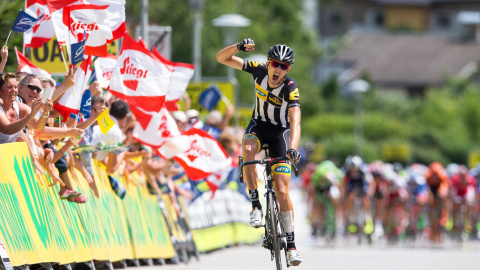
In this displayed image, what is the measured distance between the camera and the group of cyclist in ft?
83.9

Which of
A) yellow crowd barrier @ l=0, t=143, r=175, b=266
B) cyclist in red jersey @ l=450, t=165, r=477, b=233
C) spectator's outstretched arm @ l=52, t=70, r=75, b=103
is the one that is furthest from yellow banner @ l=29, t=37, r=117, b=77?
cyclist in red jersey @ l=450, t=165, r=477, b=233

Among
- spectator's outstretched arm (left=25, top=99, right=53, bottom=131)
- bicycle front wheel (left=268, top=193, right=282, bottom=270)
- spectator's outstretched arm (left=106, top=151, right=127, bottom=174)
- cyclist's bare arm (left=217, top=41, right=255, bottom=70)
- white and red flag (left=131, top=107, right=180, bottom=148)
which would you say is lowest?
bicycle front wheel (left=268, top=193, right=282, bottom=270)

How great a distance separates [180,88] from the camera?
1505 centimetres

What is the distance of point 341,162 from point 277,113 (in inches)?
1862

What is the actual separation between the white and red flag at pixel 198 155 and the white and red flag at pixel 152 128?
452 mm

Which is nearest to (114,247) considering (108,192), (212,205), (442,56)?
(108,192)

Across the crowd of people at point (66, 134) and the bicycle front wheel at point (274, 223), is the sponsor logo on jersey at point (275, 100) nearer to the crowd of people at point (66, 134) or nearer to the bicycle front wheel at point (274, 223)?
the bicycle front wheel at point (274, 223)

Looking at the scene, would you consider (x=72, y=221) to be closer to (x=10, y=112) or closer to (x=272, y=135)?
(x=10, y=112)

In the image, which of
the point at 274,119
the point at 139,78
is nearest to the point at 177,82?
the point at 139,78

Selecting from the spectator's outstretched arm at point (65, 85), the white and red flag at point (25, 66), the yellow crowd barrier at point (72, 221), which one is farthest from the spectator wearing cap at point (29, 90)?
the white and red flag at point (25, 66)

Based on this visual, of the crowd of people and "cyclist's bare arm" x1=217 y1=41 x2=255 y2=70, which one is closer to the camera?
the crowd of people

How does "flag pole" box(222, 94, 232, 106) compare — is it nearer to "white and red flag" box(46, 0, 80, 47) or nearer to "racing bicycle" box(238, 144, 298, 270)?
"white and red flag" box(46, 0, 80, 47)

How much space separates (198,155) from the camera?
584 inches

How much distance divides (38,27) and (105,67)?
3.26ft
